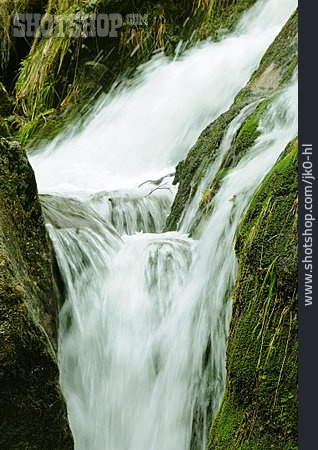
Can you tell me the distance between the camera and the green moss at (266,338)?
2.32 meters

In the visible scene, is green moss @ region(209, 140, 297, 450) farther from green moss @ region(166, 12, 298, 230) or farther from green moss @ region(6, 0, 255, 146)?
green moss @ region(6, 0, 255, 146)

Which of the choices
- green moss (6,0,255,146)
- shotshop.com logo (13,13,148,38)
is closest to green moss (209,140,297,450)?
green moss (6,0,255,146)

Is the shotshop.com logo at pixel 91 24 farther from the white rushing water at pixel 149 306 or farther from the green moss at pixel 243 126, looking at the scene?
the white rushing water at pixel 149 306

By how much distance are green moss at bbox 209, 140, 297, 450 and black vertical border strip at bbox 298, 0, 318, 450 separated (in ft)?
1.57

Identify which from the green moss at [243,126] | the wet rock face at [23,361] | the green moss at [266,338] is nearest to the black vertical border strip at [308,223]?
the green moss at [266,338]

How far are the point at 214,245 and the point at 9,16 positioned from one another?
696 cm

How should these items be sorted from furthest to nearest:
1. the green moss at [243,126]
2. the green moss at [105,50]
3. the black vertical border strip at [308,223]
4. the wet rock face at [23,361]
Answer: the green moss at [105,50]
the green moss at [243,126]
the wet rock face at [23,361]
the black vertical border strip at [308,223]

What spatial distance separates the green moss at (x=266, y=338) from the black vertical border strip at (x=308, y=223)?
48 cm

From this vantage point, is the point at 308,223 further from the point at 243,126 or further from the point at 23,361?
the point at 243,126

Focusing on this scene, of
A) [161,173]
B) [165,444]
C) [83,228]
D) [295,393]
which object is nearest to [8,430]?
[165,444]

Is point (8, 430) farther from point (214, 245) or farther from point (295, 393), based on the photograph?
point (214, 245)

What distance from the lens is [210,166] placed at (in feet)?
14.4

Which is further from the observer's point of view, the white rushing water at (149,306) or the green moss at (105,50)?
the green moss at (105,50)

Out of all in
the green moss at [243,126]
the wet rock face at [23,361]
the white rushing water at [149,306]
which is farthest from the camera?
the green moss at [243,126]
